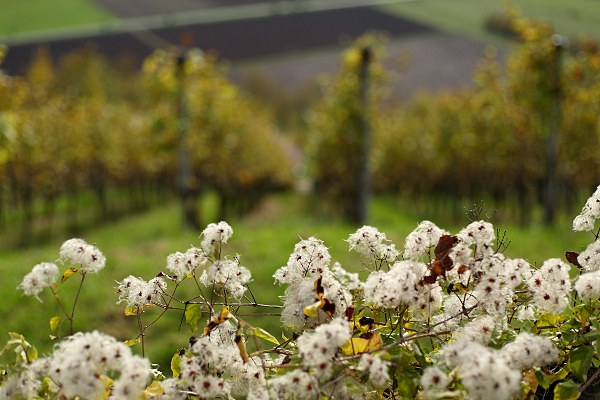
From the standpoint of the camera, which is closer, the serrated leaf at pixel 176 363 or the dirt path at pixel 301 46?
the serrated leaf at pixel 176 363

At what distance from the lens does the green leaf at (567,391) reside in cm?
232

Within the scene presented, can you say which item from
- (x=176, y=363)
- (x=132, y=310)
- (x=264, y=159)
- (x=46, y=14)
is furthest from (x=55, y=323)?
(x=46, y=14)

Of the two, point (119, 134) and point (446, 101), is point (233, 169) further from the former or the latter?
point (446, 101)

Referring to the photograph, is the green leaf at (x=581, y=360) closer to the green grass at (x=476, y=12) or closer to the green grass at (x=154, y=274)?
the green grass at (x=154, y=274)

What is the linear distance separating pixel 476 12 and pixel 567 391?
7360 centimetres

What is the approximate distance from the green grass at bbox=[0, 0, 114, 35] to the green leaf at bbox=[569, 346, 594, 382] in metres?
81.9

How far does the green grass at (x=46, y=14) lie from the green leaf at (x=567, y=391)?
81911mm

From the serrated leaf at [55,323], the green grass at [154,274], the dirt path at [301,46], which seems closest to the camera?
the serrated leaf at [55,323]

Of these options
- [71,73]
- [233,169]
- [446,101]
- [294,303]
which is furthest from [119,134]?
[71,73]

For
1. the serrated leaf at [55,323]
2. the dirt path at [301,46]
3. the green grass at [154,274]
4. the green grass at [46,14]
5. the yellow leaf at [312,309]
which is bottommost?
the dirt path at [301,46]

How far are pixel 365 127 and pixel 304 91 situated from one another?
54324 mm

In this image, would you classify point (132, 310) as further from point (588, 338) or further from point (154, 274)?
point (154, 274)

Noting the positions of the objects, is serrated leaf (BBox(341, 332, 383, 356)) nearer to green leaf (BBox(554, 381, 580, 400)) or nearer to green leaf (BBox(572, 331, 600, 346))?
green leaf (BBox(554, 381, 580, 400))

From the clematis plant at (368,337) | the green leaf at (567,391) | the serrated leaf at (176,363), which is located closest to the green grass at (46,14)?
the serrated leaf at (176,363)
